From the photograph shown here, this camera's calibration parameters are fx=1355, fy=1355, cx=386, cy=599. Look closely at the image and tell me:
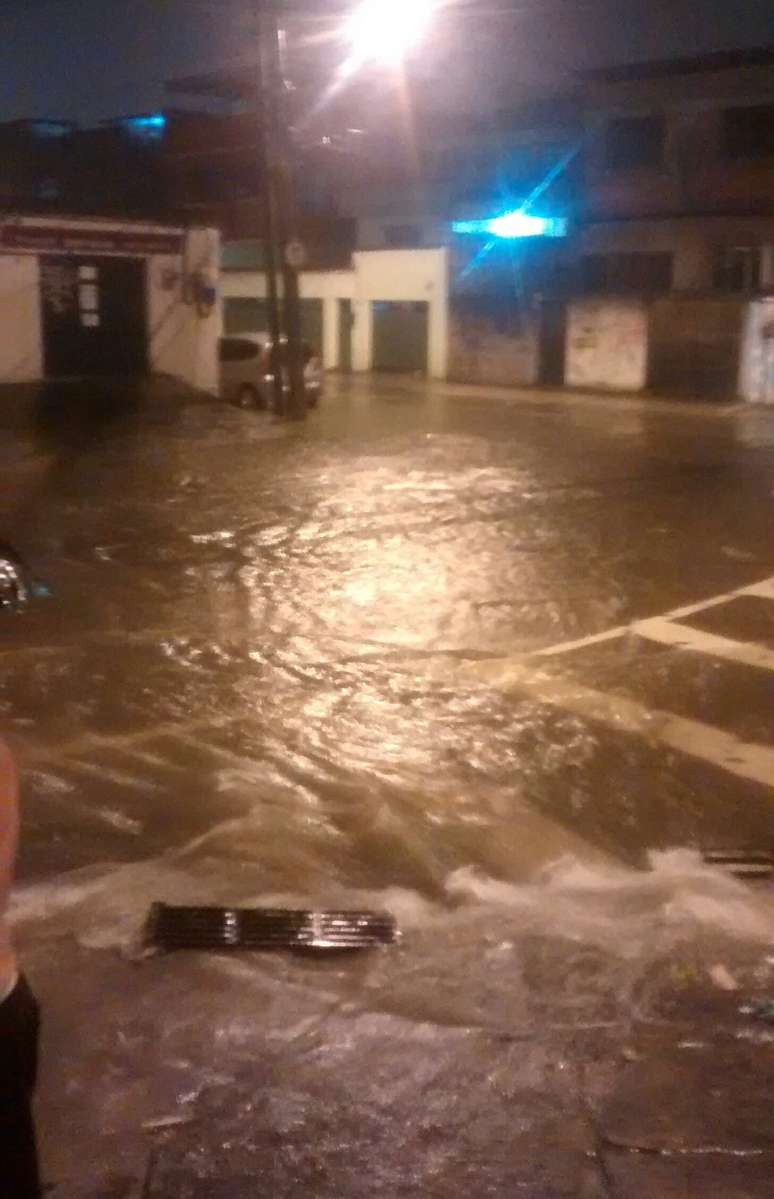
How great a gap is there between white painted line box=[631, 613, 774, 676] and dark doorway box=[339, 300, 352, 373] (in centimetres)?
3484

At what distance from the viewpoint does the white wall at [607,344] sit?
3631 cm

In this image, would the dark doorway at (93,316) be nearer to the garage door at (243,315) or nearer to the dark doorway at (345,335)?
the garage door at (243,315)

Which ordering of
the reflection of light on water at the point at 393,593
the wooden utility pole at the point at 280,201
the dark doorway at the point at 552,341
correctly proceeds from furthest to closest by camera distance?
the dark doorway at the point at 552,341 < the wooden utility pole at the point at 280,201 < the reflection of light on water at the point at 393,593

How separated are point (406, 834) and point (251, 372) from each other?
2425 centimetres

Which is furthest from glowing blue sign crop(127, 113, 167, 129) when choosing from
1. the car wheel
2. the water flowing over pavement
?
the water flowing over pavement

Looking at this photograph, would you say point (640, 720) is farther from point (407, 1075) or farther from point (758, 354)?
point (758, 354)

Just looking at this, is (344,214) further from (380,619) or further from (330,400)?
(380,619)

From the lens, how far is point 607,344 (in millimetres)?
37156

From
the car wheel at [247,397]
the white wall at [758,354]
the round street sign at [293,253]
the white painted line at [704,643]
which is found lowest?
the white painted line at [704,643]

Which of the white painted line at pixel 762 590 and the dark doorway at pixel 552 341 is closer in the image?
the white painted line at pixel 762 590

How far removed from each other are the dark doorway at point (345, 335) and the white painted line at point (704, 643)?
114 ft

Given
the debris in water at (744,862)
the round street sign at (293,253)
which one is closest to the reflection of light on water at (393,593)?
the debris in water at (744,862)

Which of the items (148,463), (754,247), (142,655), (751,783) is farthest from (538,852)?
(754,247)

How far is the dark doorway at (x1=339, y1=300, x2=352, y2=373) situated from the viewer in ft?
145
